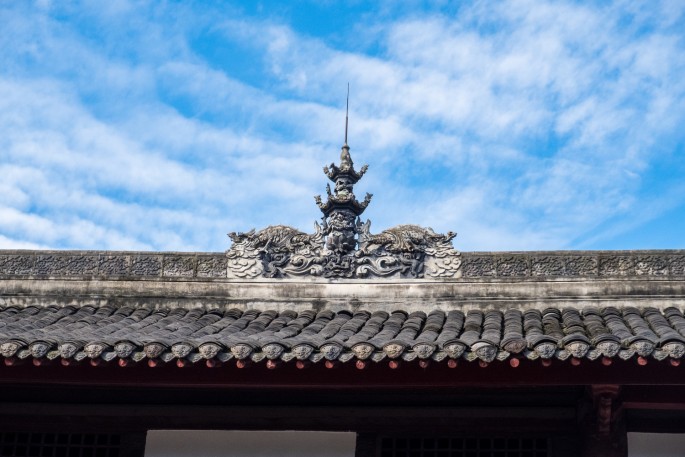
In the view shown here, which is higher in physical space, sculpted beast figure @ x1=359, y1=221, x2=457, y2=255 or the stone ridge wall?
sculpted beast figure @ x1=359, y1=221, x2=457, y2=255

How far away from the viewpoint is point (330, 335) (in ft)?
28.4

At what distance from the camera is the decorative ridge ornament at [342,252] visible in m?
10.7

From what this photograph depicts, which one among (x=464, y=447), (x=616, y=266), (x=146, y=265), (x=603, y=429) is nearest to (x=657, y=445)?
(x=603, y=429)

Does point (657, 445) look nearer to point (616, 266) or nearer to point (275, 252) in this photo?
point (616, 266)

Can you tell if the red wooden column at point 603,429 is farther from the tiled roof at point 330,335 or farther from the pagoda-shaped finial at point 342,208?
the pagoda-shaped finial at point 342,208

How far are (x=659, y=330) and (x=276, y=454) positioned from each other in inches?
143

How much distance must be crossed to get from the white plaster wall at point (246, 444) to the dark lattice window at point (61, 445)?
42 cm

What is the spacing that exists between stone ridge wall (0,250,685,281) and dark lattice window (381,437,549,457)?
255 cm

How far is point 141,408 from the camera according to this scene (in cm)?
875

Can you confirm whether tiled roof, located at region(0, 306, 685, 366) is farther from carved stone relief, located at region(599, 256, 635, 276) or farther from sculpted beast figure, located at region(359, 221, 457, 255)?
sculpted beast figure, located at region(359, 221, 457, 255)

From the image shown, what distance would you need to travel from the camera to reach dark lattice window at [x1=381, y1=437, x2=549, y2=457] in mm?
8422

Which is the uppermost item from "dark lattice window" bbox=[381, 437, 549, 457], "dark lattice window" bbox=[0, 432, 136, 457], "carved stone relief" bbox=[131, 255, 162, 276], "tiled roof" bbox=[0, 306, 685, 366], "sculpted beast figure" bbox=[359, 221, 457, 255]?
"sculpted beast figure" bbox=[359, 221, 457, 255]

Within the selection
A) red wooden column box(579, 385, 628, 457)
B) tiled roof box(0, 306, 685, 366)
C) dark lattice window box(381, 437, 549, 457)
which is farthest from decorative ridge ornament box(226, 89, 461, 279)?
red wooden column box(579, 385, 628, 457)

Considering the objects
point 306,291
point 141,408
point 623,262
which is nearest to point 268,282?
point 306,291
